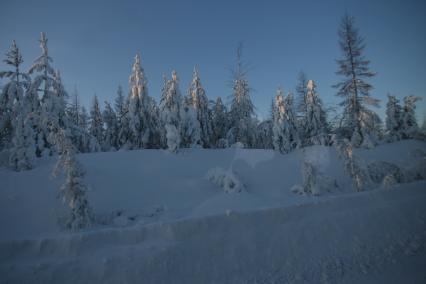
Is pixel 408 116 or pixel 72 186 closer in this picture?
pixel 72 186

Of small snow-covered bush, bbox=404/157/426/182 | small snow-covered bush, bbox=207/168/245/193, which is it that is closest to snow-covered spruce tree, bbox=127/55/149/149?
small snow-covered bush, bbox=207/168/245/193

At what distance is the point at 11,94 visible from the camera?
14133 mm

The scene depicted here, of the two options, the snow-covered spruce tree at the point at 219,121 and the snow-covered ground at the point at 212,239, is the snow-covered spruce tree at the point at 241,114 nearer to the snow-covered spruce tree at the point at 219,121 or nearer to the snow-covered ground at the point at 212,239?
the snow-covered spruce tree at the point at 219,121

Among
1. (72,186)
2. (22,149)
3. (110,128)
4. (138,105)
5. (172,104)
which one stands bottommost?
(72,186)

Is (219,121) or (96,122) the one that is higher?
(96,122)

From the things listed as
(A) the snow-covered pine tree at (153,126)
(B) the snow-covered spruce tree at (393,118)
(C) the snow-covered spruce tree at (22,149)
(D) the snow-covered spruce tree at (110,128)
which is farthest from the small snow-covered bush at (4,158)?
(B) the snow-covered spruce tree at (393,118)

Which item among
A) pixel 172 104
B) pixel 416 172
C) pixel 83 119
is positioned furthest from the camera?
pixel 83 119

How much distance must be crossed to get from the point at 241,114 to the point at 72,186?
71.4 ft

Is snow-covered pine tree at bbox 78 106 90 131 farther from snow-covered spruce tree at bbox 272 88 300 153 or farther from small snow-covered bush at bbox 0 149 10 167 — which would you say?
snow-covered spruce tree at bbox 272 88 300 153

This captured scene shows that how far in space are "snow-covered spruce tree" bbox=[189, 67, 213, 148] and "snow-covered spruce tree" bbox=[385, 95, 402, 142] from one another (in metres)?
17.9

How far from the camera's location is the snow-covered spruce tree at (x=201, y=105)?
24.7m

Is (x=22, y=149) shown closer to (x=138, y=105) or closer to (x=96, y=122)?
(x=138, y=105)

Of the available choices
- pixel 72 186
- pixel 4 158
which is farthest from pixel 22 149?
pixel 72 186

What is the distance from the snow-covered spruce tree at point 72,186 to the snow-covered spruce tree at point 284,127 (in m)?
16.5
